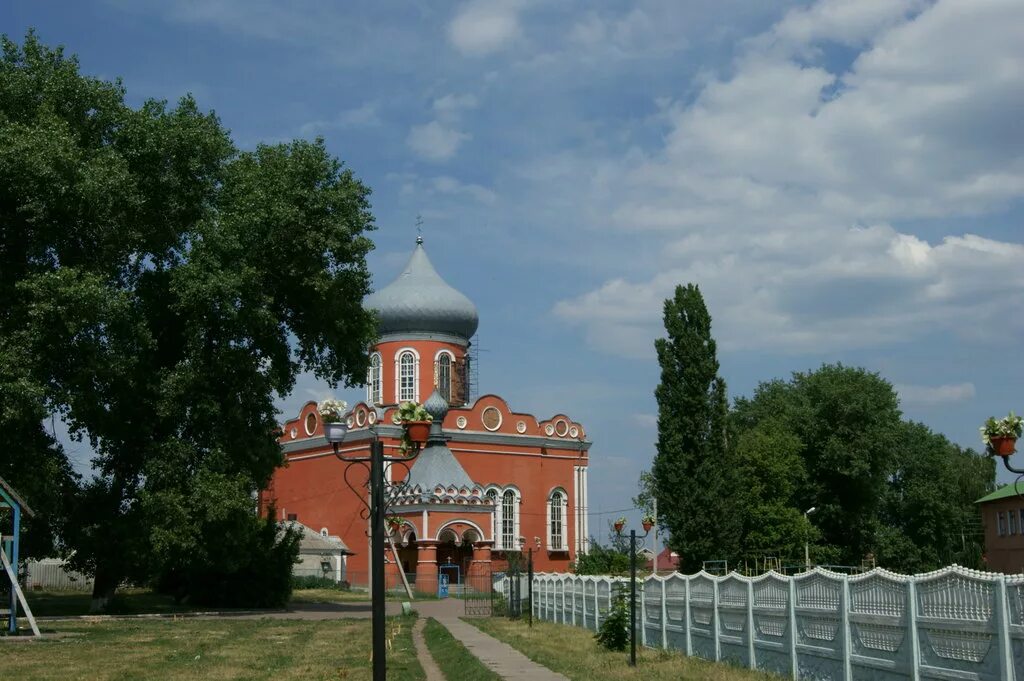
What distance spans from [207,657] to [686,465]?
83.0 feet

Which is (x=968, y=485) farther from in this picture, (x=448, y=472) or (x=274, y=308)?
(x=274, y=308)

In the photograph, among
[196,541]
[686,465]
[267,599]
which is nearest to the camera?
[196,541]

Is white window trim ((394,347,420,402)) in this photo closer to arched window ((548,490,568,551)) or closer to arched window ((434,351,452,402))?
arched window ((434,351,452,402))

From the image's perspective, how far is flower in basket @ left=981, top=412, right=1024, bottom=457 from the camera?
19922mm

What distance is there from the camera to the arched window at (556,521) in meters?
60.2

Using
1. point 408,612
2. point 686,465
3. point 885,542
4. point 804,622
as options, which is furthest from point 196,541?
point 885,542

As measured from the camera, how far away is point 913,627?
11.4 metres

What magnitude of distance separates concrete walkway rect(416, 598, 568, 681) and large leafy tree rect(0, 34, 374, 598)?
7757 mm

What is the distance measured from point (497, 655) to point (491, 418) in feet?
136

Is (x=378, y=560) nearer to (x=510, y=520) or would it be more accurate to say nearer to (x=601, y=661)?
(x=601, y=661)

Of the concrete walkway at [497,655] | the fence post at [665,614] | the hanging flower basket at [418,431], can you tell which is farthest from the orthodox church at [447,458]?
the hanging flower basket at [418,431]

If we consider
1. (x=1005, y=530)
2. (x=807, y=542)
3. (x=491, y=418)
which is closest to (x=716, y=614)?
(x=807, y=542)

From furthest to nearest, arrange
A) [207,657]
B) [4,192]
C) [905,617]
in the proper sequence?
[4,192]
[207,657]
[905,617]

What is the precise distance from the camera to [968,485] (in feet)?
229
